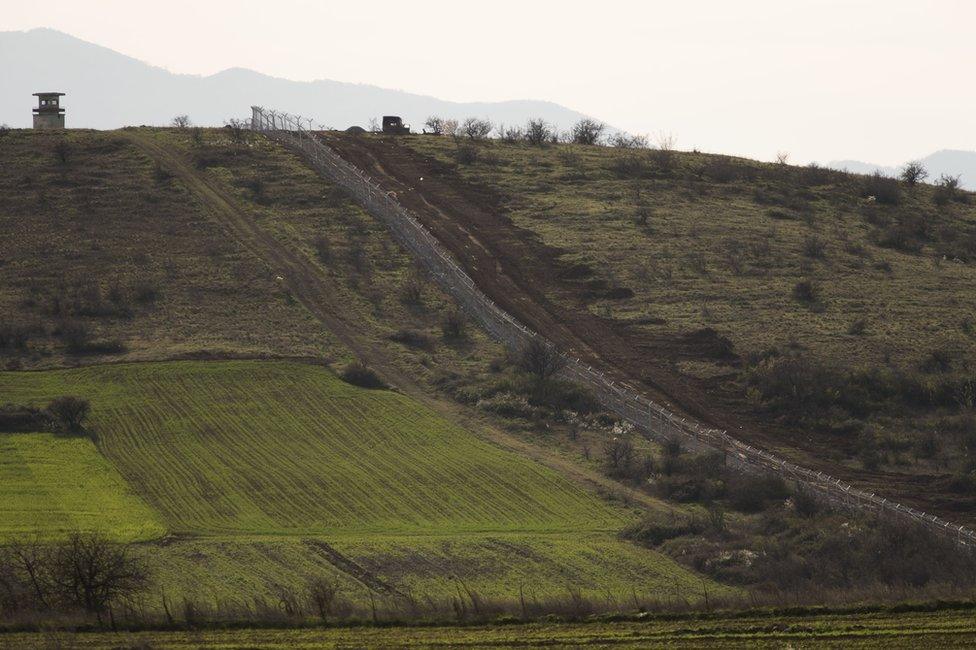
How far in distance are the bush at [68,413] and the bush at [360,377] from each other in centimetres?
1002

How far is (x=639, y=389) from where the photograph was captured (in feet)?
173

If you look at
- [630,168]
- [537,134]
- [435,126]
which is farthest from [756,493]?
[435,126]

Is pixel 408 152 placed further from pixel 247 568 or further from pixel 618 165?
pixel 247 568

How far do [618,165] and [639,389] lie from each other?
33.1 metres

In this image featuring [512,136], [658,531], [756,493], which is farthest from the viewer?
[512,136]

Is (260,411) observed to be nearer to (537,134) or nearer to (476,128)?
(537,134)

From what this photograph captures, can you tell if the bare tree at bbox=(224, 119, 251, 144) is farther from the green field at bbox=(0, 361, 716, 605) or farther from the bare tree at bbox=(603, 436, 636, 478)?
the bare tree at bbox=(603, 436, 636, 478)

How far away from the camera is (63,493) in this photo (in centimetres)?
4053

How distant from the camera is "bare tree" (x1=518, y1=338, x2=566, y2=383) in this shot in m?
52.6

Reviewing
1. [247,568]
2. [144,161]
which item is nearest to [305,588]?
[247,568]

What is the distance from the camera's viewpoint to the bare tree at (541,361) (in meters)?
52.6

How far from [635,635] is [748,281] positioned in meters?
41.1

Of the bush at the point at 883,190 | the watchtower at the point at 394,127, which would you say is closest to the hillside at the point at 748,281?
the bush at the point at 883,190

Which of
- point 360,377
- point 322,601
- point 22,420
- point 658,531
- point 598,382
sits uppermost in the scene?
point 322,601
